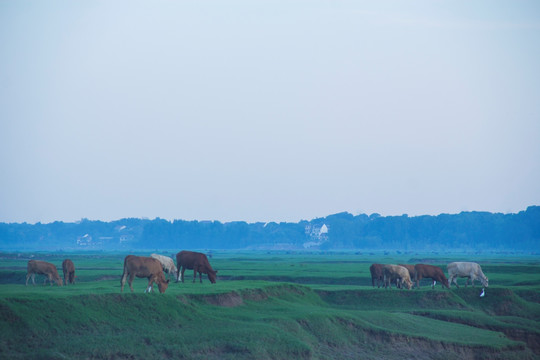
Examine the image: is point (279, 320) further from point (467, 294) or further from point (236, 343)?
point (467, 294)

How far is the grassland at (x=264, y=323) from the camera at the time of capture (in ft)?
84.8

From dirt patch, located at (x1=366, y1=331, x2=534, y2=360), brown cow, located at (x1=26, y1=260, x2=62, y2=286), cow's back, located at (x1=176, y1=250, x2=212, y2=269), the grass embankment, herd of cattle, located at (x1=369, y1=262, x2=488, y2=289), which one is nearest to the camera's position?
the grass embankment

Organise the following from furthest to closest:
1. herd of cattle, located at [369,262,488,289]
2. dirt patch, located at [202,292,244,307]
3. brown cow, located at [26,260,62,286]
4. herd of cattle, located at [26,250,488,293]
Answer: herd of cattle, located at [369,262,488,289]
brown cow, located at [26,260,62,286]
dirt patch, located at [202,292,244,307]
herd of cattle, located at [26,250,488,293]

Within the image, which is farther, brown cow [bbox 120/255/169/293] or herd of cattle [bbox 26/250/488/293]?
herd of cattle [bbox 26/250/488/293]

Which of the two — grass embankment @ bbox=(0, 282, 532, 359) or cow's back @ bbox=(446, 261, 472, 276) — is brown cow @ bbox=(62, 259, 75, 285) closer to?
grass embankment @ bbox=(0, 282, 532, 359)

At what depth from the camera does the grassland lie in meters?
25.8

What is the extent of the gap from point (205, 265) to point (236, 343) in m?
14.3

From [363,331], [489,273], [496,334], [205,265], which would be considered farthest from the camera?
[489,273]

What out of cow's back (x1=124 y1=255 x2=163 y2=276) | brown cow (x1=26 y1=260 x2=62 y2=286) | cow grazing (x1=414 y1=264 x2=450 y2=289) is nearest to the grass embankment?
cow's back (x1=124 y1=255 x2=163 y2=276)

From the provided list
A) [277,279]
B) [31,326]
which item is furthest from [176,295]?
[277,279]

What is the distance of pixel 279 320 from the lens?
105ft

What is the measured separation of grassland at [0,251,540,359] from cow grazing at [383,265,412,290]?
7.62 ft

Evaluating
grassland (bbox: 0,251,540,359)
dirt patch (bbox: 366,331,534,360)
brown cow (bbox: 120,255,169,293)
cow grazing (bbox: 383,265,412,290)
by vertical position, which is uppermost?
brown cow (bbox: 120,255,169,293)

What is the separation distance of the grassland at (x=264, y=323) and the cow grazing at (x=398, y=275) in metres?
2.32
